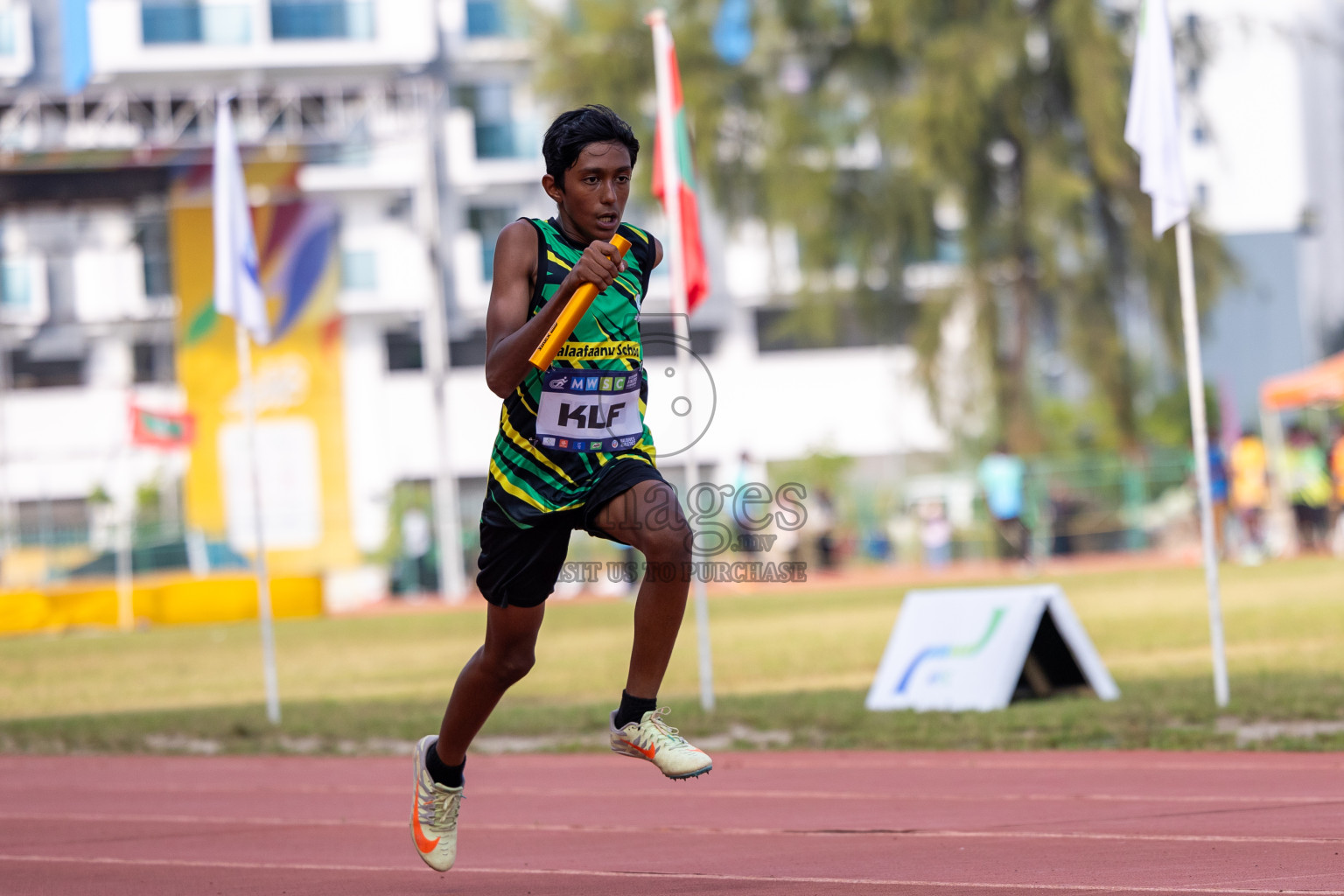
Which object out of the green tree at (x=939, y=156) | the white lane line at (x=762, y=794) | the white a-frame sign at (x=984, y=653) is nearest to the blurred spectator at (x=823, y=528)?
the green tree at (x=939, y=156)

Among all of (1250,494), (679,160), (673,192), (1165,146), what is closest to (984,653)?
(1165,146)

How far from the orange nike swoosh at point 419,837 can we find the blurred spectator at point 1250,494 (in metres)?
23.5

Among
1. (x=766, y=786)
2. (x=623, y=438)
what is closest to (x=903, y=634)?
(x=766, y=786)

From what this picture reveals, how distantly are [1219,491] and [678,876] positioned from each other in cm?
2365

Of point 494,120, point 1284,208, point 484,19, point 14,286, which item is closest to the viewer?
point 14,286

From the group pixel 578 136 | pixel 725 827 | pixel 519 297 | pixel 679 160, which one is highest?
pixel 679 160

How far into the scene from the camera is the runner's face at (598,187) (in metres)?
4.65

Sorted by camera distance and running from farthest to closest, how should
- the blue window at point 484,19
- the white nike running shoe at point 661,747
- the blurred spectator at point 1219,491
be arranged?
the blue window at point 484,19
the blurred spectator at point 1219,491
the white nike running shoe at point 661,747

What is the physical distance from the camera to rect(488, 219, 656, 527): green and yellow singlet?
4719 millimetres

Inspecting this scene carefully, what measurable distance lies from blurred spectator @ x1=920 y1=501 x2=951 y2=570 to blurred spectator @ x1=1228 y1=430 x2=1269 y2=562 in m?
6.82

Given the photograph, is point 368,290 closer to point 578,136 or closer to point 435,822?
point 435,822

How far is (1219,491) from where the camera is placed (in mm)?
27188

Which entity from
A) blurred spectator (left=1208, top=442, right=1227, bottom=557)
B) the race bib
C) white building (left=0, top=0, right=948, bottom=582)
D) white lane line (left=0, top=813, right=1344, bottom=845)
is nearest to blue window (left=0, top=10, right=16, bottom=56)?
white building (left=0, top=0, right=948, bottom=582)

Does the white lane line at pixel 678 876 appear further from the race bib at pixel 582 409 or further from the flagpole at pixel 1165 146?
the flagpole at pixel 1165 146
